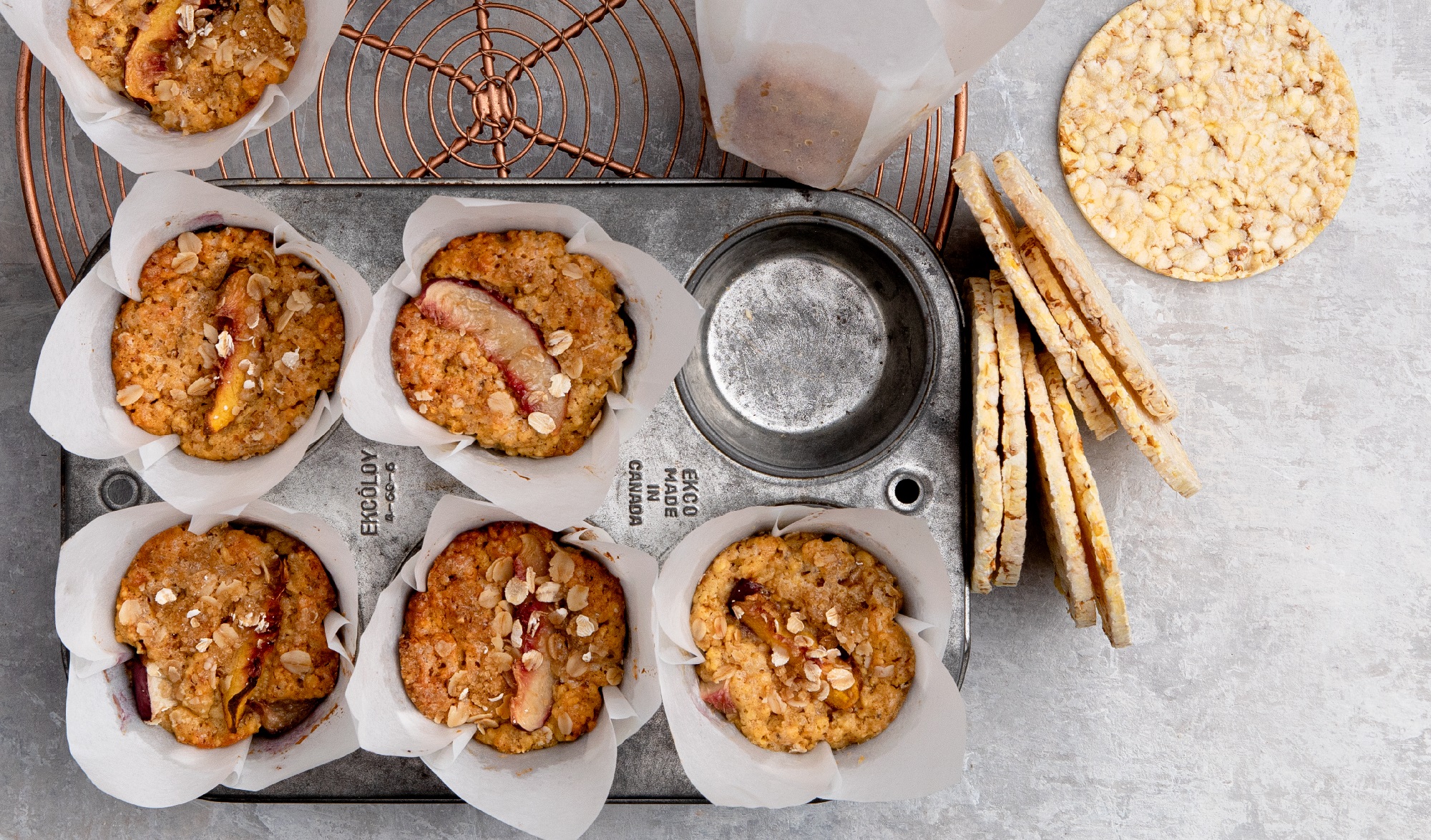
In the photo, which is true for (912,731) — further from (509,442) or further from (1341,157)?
(1341,157)

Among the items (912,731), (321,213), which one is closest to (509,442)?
(321,213)

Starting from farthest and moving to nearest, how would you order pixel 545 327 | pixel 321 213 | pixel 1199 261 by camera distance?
1. pixel 1199 261
2. pixel 321 213
3. pixel 545 327

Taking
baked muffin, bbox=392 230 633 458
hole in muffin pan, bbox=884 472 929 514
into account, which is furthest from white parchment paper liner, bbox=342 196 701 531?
hole in muffin pan, bbox=884 472 929 514

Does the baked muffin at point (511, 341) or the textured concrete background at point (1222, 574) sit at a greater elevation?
the baked muffin at point (511, 341)

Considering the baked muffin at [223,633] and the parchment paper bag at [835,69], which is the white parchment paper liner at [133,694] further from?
the parchment paper bag at [835,69]

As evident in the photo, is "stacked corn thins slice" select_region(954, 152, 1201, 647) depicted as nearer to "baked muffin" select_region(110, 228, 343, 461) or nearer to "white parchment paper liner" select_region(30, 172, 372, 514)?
"white parchment paper liner" select_region(30, 172, 372, 514)

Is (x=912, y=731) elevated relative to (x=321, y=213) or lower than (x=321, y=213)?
lower

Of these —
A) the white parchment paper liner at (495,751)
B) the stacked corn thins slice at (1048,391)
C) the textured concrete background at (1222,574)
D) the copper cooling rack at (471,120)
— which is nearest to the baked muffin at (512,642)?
the white parchment paper liner at (495,751)
